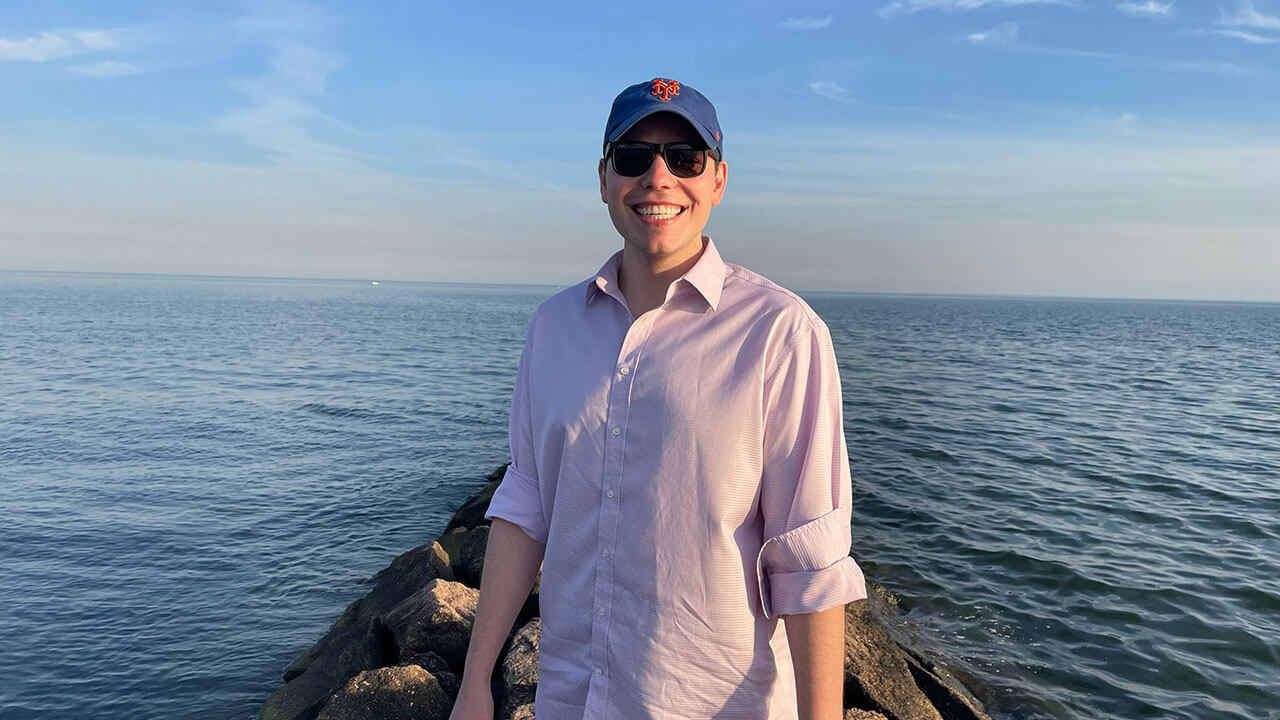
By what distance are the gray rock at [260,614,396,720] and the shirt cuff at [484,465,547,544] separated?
17.0 feet

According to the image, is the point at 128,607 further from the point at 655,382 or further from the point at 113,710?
the point at 655,382

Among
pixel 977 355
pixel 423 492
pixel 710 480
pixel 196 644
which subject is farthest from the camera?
pixel 977 355

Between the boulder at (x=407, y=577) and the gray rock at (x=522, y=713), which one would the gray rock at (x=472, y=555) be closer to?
the boulder at (x=407, y=577)

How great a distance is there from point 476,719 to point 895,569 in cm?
952

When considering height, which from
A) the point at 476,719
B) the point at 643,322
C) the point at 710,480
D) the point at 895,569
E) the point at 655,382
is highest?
the point at 643,322

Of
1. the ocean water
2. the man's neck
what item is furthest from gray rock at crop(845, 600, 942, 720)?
the man's neck

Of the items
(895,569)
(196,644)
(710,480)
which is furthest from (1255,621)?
(196,644)

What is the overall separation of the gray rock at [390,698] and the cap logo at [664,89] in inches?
185

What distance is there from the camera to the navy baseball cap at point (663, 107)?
1.86 m

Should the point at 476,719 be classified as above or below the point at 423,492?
above

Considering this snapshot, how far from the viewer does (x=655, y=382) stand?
1799mm

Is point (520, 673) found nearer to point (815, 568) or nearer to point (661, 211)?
point (815, 568)

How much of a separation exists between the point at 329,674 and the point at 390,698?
1.77m

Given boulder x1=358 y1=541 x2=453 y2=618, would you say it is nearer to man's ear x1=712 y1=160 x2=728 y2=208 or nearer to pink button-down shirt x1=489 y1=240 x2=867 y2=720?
pink button-down shirt x1=489 y1=240 x2=867 y2=720
